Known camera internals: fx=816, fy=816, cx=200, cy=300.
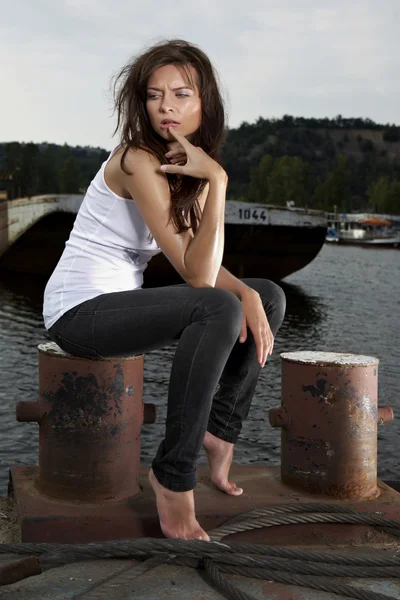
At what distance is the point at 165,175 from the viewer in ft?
8.38

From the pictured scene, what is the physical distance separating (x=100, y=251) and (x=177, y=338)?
1.27ft

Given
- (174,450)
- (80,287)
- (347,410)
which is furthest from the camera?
(347,410)

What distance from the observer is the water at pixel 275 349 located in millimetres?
6707

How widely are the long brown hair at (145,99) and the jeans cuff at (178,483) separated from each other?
76 cm

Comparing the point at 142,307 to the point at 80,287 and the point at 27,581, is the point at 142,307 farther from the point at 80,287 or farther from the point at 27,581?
the point at 27,581

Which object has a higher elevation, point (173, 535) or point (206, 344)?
point (206, 344)

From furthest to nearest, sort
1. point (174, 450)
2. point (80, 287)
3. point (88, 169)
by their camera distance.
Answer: point (88, 169), point (80, 287), point (174, 450)

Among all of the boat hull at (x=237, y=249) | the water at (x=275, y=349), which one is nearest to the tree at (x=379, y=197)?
the water at (x=275, y=349)

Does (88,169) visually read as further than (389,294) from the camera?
Yes

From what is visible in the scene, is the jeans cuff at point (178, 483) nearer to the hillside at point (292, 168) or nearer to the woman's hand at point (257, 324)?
the woman's hand at point (257, 324)

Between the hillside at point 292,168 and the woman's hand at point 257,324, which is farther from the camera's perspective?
the hillside at point 292,168

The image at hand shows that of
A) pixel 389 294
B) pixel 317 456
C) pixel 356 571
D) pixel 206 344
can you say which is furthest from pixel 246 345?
pixel 389 294

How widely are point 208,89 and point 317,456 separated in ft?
4.49

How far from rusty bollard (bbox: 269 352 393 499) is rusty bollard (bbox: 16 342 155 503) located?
59cm
